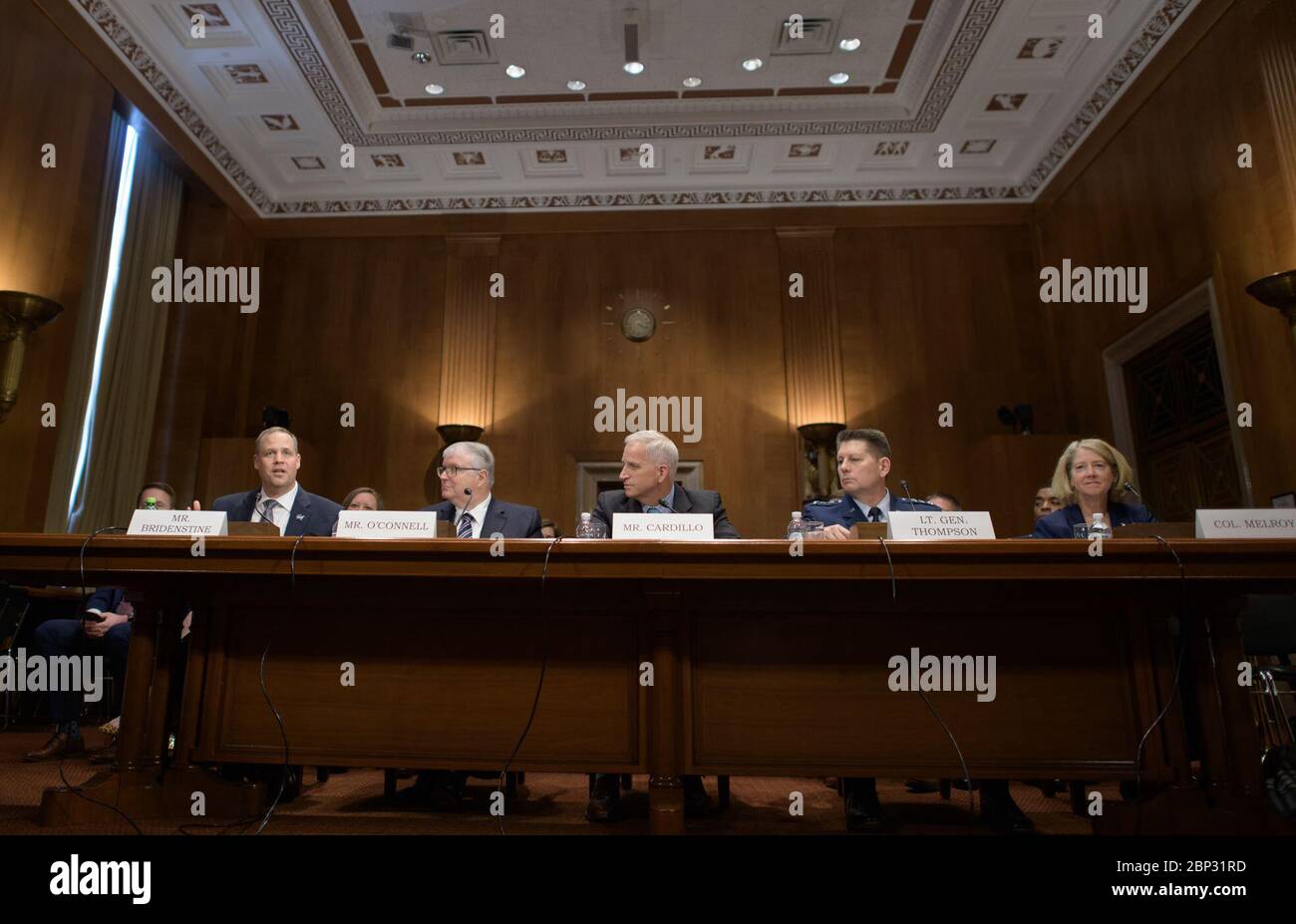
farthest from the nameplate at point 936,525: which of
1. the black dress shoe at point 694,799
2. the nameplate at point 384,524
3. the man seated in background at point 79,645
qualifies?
the man seated in background at point 79,645

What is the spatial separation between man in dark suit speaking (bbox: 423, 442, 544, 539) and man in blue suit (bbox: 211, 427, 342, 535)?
0.45m

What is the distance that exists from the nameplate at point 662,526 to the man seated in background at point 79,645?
2.26 m

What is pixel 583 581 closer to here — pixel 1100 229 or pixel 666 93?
pixel 666 93

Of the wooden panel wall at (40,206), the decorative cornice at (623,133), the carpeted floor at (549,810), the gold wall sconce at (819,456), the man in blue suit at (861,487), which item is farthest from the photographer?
the gold wall sconce at (819,456)

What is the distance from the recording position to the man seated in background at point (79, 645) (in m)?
3.31

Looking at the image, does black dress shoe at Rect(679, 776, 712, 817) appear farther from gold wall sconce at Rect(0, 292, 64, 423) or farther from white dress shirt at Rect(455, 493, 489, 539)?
gold wall sconce at Rect(0, 292, 64, 423)

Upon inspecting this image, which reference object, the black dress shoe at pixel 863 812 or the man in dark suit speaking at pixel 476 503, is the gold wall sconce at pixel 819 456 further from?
the black dress shoe at pixel 863 812

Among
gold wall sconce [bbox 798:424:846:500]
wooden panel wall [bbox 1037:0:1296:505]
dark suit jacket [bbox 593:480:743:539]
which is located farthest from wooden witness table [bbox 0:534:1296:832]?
gold wall sconce [bbox 798:424:846:500]

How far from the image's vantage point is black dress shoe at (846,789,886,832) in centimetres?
207

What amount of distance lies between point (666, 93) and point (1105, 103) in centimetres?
314

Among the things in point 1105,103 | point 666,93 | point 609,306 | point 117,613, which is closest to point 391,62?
point 666,93

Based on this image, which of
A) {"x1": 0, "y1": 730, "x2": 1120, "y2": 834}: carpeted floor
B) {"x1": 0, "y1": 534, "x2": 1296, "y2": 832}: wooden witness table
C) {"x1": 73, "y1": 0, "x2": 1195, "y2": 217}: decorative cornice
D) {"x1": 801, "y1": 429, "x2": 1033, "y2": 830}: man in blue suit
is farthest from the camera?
{"x1": 73, "y1": 0, "x2": 1195, "y2": 217}: decorative cornice
